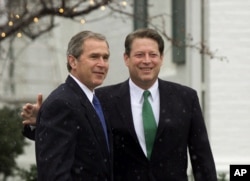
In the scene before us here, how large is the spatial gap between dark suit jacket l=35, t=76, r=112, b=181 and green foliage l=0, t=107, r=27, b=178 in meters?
8.88

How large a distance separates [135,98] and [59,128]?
45.5 inches

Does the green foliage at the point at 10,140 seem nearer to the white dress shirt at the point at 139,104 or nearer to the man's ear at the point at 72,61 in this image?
the white dress shirt at the point at 139,104

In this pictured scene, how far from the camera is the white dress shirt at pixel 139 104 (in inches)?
230

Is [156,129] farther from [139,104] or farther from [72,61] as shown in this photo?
[72,61]

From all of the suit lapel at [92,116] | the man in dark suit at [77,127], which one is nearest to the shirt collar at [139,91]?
the man in dark suit at [77,127]

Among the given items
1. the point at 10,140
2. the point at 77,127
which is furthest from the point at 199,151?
the point at 10,140

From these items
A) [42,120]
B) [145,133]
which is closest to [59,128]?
[42,120]

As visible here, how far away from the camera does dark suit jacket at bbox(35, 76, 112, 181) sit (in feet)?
16.2

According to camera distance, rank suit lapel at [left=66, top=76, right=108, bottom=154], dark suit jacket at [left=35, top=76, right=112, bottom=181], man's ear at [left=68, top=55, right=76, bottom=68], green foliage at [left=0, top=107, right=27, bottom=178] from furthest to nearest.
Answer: green foliage at [left=0, top=107, right=27, bottom=178] → man's ear at [left=68, top=55, right=76, bottom=68] → suit lapel at [left=66, top=76, right=108, bottom=154] → dark suit jacket at [left=35, top=76, right=112, bottom=181]

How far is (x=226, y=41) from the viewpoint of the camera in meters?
11.7

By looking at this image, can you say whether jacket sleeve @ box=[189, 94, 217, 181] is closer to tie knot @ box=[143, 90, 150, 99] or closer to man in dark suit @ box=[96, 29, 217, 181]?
man in dark suit @ box=[96, 29, 217, 181]

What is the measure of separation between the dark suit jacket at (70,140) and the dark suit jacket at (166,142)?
0.62 meters

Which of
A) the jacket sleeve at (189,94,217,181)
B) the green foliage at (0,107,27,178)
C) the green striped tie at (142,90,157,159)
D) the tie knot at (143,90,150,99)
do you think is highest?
the tie knot at (143,90,150,99)

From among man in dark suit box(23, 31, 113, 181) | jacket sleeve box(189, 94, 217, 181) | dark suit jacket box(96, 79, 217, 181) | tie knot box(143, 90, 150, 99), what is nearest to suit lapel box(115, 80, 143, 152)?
dark suit jacket box(96, 79, 217, 181)
